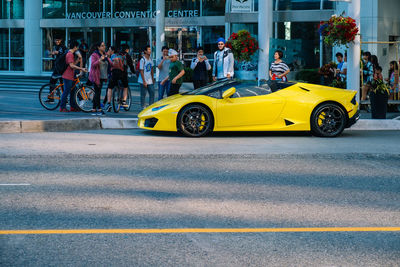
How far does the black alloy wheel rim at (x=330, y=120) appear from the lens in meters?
14.1

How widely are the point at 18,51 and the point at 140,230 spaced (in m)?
38.4

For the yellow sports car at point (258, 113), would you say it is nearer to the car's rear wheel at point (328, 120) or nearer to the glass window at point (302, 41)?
the car's rear wheel at point (328, 120)

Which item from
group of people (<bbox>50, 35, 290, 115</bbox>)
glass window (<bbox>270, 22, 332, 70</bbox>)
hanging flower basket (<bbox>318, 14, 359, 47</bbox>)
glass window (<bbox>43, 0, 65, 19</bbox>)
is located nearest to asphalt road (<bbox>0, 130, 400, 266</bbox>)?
group of people (<bbox>50, 35, 290, 115</bbox>)

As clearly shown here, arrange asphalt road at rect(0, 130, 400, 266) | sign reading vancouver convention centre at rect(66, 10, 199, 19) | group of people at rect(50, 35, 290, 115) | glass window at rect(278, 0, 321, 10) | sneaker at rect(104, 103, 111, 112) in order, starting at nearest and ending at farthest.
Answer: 1. asphalt road at rect(0, 130, 400, 266)
2. group of people at rect(50, 35, 290, 115)
3. sneaker at rect(104, 103, 111, 112)
4. glass window at rect(278, 0, 321, 10)
5. sign reading vancouver convention centre at rect(66, 10, 199, 19)

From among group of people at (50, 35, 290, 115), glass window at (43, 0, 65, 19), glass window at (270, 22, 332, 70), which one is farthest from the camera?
glass window at (43, 0, 65, 19)

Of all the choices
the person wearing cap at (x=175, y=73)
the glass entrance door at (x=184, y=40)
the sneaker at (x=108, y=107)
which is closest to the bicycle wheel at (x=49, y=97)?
the sneaker at (x=108, y=107)

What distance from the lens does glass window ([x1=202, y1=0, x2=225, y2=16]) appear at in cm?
3622

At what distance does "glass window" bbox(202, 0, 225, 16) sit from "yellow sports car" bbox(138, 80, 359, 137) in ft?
74.2

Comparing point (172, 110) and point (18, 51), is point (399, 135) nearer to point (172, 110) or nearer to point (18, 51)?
point (172, 110)

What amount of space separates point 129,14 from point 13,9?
8173 mm

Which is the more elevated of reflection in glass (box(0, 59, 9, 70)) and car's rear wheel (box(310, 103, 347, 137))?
reflection in glass (box(0, 59, 9, 70))

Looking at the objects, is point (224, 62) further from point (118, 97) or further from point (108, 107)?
point (108, 107)

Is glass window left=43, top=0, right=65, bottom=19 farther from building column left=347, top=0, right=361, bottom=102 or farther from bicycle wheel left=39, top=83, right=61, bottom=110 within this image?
building column left=347, top=0, right=361, bottom=102

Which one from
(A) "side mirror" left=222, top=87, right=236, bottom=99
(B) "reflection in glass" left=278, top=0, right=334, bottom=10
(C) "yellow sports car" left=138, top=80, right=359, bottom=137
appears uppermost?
(B) "reflection in glass" left=278, top=0, right=334, bottom=10
